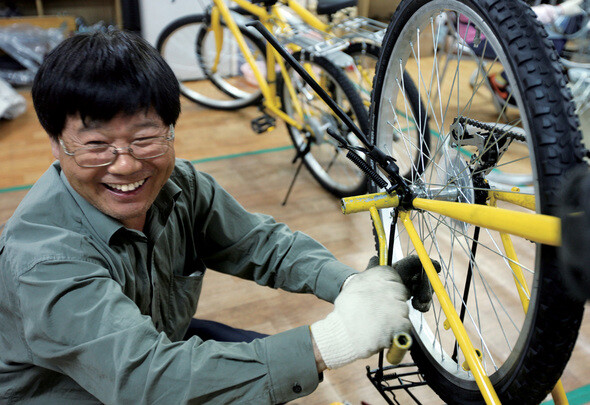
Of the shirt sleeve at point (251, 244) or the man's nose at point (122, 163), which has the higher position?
the man's nose at point (122, 163)

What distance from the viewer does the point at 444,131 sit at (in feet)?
3.97

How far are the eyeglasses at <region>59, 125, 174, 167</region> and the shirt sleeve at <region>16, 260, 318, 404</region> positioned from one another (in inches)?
6.9

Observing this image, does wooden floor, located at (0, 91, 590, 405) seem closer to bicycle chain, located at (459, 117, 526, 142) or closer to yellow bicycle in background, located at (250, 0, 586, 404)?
yellow bicycle in background, located at (250, 0, 586, 404)

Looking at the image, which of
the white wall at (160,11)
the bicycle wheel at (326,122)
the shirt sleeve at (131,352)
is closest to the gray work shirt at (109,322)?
the shirt sleeve at (131,352)

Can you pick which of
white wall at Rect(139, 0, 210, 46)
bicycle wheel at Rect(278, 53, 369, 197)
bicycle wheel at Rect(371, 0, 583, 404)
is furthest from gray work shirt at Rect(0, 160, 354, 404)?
white wall at Rect(139, 0, 210, 46)

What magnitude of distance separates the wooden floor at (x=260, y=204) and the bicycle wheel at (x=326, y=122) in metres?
0.10

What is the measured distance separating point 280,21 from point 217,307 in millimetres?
1362

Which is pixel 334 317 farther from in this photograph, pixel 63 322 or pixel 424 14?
pixel 424 14

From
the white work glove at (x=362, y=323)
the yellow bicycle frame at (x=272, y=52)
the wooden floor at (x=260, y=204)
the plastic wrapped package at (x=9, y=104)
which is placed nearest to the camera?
the white work glove at (x=362, y=323)

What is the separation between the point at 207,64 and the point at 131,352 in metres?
3.30

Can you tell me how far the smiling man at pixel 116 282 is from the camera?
893 millimetres

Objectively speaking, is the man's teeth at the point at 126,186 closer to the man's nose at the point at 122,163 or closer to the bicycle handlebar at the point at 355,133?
the man's nose at the point at 122,163

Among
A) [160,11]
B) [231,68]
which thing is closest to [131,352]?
[231,68]

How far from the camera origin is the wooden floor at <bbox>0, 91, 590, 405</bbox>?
1.72 metres
